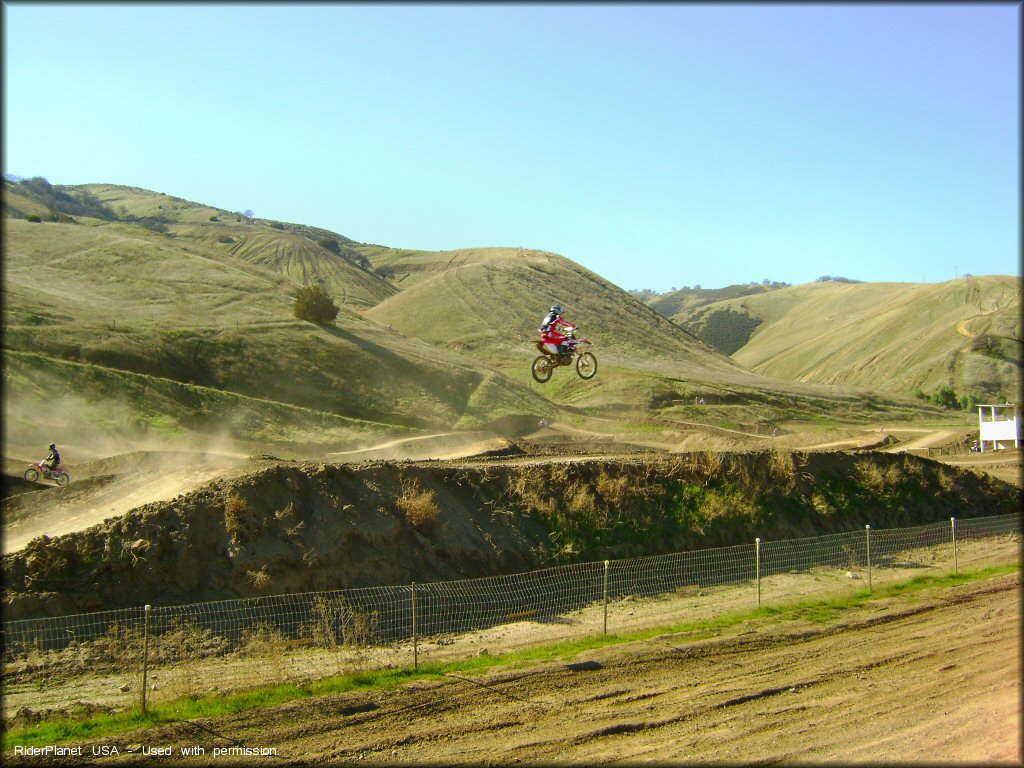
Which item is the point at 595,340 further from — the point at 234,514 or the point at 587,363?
the point at 234,514

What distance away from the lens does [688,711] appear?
11875 millimetres

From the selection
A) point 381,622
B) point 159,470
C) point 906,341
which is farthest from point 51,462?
point 906,341

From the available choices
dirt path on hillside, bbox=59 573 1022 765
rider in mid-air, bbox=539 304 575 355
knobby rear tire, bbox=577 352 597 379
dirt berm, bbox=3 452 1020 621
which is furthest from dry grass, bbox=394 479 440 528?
dirt path on hillside, bbox=59 573 1022 765

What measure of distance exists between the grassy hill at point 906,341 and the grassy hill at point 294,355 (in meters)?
18.4

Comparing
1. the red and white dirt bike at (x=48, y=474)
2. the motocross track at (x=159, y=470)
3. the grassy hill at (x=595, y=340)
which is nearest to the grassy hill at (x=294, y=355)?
the grassy hill at (x=595, y=340)

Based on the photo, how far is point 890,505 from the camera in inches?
1125

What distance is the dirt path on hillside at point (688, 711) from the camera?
10305 mm

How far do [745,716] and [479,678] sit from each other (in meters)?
4.45

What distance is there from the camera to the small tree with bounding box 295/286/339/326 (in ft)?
192

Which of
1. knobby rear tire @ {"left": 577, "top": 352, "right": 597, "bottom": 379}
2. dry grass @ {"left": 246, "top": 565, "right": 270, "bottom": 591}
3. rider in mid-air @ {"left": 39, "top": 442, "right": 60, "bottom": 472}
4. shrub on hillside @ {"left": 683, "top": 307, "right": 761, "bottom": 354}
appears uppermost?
shrub on hillside @ {"left": 683, "top": 307, "right": 761, "bottom": 354}

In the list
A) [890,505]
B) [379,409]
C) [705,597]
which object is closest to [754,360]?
[379,409]

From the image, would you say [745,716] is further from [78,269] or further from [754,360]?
[754,360]

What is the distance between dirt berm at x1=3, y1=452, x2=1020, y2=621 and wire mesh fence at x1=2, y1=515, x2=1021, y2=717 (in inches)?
31.3

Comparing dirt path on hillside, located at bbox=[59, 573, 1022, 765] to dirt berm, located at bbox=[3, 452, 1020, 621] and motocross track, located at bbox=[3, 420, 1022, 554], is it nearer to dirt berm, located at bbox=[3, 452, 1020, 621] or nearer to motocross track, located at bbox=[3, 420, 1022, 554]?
dirt berm, located at bbox=[3, 452, 1020, 621]
